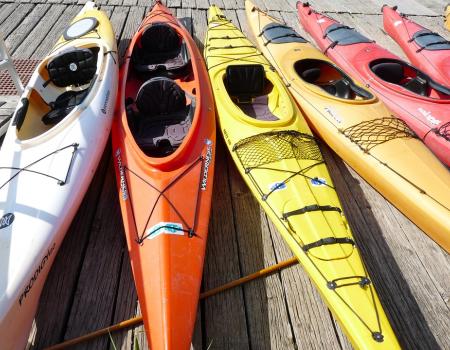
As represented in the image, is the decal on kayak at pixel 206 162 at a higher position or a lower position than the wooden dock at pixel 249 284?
higher

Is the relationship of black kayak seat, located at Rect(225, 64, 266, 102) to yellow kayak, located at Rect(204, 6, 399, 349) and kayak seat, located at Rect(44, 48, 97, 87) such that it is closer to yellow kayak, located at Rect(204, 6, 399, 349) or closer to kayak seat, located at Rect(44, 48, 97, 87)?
yellow kayak, located at Rect(204, 6, 399, 349)

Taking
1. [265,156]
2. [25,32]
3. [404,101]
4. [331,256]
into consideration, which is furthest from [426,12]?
[25,32]

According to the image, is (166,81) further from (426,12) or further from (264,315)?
(426,12)

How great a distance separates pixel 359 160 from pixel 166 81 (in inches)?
67.6

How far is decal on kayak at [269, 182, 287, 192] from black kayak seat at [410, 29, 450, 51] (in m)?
3.05

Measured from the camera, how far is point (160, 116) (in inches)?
121

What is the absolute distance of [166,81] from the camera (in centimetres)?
290

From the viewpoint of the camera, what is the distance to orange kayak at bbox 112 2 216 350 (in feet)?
5.93

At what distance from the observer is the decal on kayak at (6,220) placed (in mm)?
1987

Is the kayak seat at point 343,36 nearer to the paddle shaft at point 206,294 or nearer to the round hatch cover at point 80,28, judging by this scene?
the round hatch cover at point 80,28

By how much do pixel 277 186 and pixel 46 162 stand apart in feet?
5.25

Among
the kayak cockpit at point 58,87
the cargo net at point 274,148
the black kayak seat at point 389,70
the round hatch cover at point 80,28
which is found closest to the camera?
the cargo net at point 274,148

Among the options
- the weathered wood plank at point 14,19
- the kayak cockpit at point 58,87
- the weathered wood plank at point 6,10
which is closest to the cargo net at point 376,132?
the kayak cockpit at point 58,87

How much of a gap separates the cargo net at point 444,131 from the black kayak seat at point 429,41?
168cm
